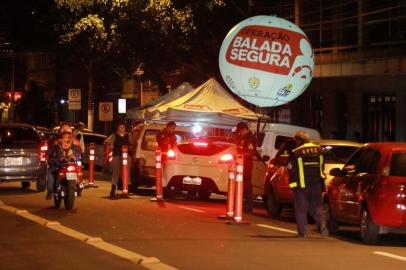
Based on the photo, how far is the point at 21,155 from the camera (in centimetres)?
1938

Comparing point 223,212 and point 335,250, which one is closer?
point 335,250

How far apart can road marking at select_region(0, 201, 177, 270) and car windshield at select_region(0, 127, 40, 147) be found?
4669 mm

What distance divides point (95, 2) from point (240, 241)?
17526 mm

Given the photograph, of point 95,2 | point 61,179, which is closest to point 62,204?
point 61,179

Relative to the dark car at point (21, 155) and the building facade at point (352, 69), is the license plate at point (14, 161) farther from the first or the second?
the building facade at point (352, 69)

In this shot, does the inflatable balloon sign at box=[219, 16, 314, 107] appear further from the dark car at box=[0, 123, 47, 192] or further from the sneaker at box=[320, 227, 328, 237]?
the sneaker at box=[320, 227, 328, 237]

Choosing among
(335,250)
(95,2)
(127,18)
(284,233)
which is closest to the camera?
(335,250)

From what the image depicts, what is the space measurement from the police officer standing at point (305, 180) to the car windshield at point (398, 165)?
1.18m

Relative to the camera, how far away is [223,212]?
52.2ft

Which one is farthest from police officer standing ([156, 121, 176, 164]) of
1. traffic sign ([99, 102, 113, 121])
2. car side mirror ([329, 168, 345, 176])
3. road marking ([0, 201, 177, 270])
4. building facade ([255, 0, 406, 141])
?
traffic sign ([99, 102, 113, 121])

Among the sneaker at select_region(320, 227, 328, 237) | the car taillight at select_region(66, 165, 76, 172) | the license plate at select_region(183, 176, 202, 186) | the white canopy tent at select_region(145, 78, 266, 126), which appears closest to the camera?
the sneaker at select_region(320, 227, 328, 237)

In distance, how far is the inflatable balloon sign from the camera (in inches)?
Result: 698

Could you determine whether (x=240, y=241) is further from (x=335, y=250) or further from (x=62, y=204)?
(x=62, y=204)

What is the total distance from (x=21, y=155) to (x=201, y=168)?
4.89 meters
